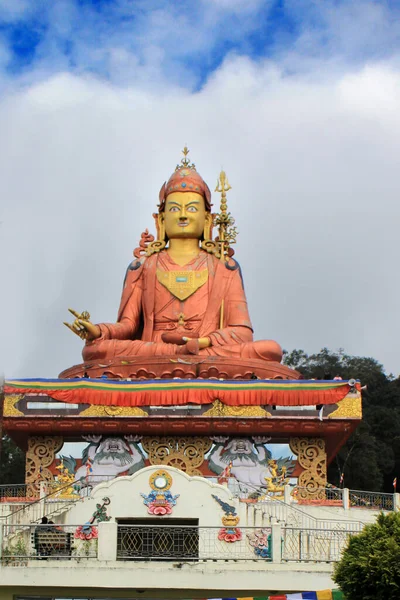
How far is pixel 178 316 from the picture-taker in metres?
24.4

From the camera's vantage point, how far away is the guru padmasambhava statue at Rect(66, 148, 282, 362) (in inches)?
910

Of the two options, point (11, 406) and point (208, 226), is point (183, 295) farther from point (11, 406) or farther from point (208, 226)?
point (11, 406)

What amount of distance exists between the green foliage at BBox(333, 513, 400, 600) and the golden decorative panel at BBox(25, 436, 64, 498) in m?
10.5

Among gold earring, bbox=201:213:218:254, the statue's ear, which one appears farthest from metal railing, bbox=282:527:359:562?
the statue's ear

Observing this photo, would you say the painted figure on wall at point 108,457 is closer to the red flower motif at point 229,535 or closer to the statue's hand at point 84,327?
the statue's hand at point 84,327

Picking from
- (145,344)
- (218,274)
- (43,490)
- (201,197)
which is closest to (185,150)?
(201,197)

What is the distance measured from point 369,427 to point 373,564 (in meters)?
23.7

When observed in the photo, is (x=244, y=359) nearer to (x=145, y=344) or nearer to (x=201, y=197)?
(x=145, y=344)

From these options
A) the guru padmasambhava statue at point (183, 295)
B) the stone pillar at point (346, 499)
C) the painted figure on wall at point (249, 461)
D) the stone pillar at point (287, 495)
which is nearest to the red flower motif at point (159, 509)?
the stone pillar at point (287, 495)

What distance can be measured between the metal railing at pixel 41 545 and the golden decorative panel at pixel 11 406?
20.6 feet

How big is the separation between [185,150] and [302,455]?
9.77m

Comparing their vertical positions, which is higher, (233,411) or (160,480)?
(233,411)

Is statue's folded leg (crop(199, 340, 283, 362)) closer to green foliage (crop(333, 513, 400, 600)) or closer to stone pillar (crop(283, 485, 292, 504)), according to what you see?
stone pillar (crop(283, 485, 292, 504))

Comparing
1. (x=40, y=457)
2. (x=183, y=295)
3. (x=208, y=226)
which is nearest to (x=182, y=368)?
(x=183, y=295)
